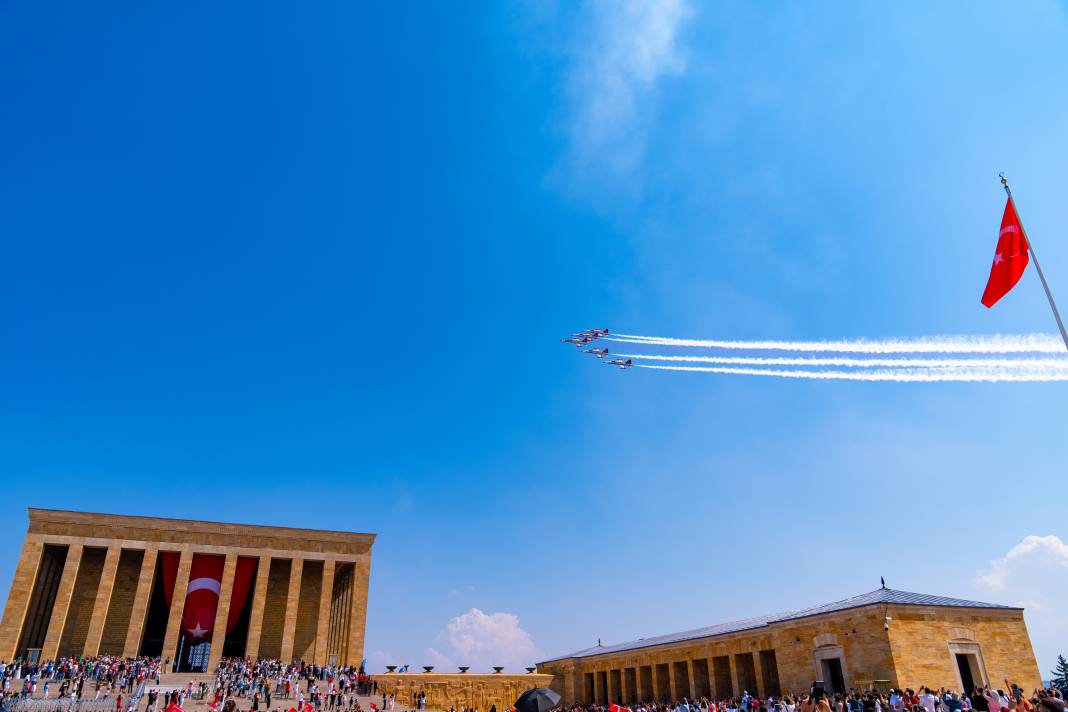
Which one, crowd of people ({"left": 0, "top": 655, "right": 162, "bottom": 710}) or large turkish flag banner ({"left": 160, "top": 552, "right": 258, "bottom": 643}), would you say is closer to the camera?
crowd of people ({"left": 0, "top": 655, "right": 162, "bottom": 710})

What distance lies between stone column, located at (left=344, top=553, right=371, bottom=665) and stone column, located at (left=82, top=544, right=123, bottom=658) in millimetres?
14766

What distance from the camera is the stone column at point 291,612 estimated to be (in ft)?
138

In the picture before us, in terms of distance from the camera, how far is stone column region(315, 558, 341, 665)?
44.7 m

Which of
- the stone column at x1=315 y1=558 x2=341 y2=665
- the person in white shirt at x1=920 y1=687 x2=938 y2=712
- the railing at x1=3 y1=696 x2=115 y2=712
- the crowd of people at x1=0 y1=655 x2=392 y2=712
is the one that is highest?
the stone column at x1=315 y1=558 x2=341 y2=665

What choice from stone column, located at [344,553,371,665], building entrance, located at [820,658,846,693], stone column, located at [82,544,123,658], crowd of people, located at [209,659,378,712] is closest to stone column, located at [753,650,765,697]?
building entrance, located at [820,658,846,693]

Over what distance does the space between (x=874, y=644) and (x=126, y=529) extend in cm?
4363

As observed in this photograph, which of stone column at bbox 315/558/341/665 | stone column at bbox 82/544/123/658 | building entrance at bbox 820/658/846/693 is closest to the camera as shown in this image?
building entrance at bbox 820/658/846/693

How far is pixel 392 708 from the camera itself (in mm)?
31734

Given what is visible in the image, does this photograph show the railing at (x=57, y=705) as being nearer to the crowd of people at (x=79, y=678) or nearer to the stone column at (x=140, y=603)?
the crowd of people at (x=79, y=678)

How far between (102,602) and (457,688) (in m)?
22.6

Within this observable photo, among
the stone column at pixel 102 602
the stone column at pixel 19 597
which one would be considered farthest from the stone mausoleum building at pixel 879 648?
the stone column at pixel 19 597

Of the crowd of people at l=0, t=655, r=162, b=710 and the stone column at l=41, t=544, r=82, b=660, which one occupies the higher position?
the stone column at l=41, t=544, r=82, b=660

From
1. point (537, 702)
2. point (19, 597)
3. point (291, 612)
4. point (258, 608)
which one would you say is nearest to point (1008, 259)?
point (537, 702)

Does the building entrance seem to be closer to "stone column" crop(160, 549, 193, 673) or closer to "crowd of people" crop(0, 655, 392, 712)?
"crowd of people" crop(0, 655, 392, 712)
